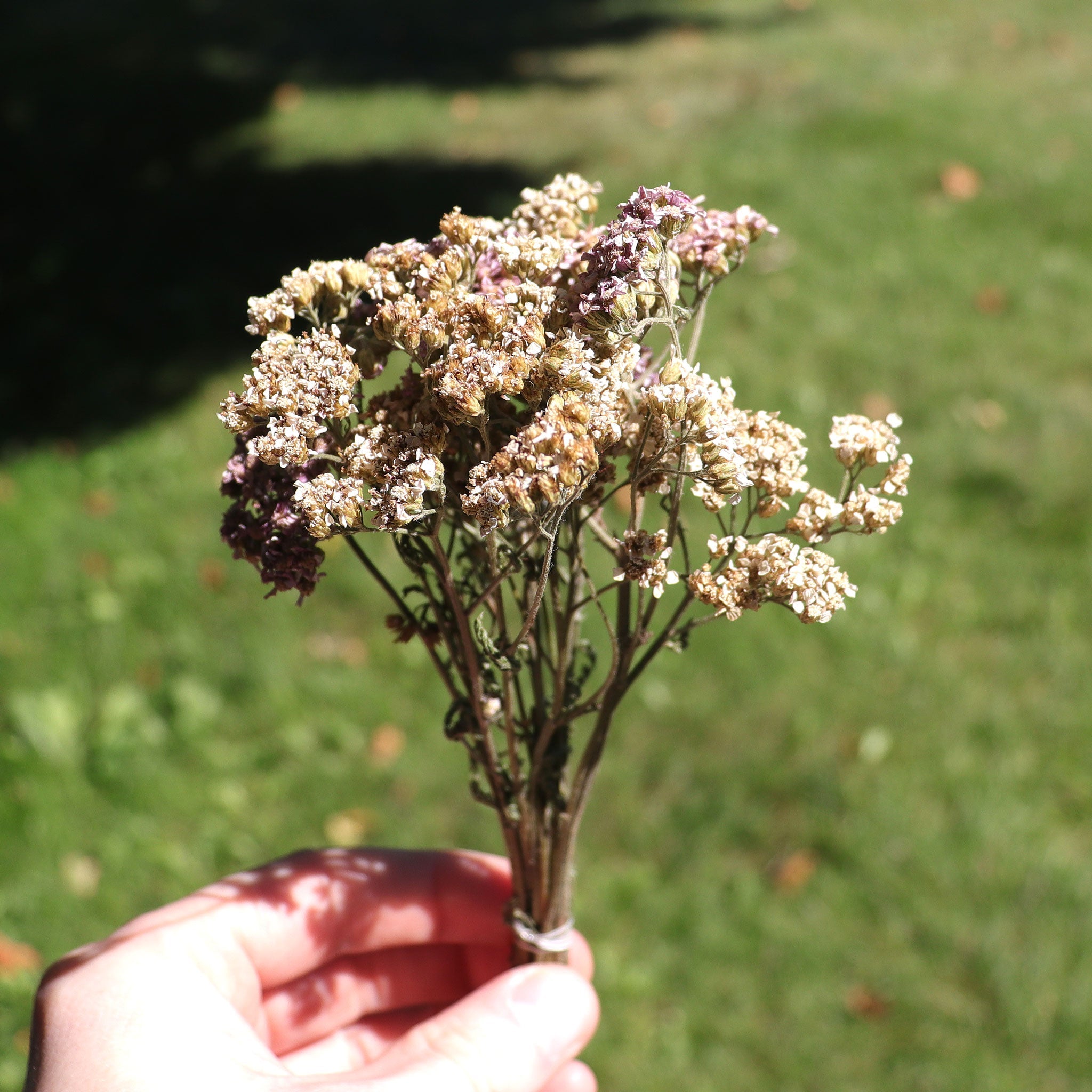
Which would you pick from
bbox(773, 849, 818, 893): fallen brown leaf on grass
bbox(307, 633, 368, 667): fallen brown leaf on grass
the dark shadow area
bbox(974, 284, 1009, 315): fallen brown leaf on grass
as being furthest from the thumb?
bbox(974, 284, 1009, 315): fallen brown leaf on grass

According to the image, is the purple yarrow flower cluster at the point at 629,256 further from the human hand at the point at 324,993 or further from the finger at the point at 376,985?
the finger at the point at 376,985

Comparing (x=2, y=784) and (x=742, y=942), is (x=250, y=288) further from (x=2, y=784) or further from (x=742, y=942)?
(x=742, y=942)

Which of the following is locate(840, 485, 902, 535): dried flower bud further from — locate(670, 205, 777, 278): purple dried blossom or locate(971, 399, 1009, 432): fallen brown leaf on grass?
locate(971, 399, 1009, 432): fallen brown leaf on grass

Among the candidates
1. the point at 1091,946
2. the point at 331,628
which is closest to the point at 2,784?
the point at 331,628

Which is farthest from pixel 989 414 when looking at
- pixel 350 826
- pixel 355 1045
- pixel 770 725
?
pixel 355 1045

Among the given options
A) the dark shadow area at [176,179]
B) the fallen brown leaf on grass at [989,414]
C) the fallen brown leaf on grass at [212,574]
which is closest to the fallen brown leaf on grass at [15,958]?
the fallen brown leaf on grass at [212,574]

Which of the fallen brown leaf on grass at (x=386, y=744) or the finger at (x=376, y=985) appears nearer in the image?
the finger at (x=376, y=985)
